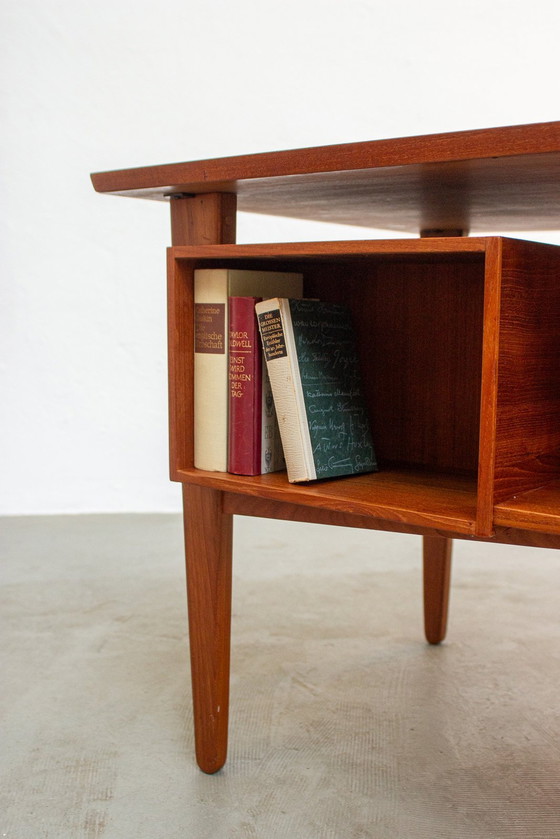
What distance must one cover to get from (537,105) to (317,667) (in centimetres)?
211

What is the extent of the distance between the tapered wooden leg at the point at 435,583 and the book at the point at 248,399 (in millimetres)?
711

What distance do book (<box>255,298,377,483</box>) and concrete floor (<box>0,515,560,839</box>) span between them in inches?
18.3

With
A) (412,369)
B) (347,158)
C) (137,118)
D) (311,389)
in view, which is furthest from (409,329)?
(137,118)

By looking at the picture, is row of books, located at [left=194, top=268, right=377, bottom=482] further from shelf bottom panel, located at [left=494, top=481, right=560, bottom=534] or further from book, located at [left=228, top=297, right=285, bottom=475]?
shelf bottom panel, located at [left=494, top=481, right=560, bottom=534]

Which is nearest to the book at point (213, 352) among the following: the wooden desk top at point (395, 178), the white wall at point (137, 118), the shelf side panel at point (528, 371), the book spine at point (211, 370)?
the book spine at point (211, 370)

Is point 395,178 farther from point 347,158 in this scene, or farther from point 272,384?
point 272,384

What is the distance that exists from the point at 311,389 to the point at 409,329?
1.12 feet

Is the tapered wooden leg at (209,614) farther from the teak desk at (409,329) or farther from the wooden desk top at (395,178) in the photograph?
the wooden desk top at (395,178)

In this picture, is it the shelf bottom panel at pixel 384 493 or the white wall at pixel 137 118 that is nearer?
the shelf bottom panel at pixel 384 493

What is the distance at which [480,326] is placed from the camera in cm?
136

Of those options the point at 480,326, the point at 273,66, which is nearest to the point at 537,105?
the point at 273,66

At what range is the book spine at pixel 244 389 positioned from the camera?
1146 mm

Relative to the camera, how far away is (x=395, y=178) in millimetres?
1056

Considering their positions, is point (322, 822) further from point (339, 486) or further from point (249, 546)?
point (249, 546)
